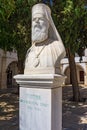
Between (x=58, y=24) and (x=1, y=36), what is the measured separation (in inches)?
97.4

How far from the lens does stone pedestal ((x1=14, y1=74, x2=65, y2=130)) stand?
14.4 ft

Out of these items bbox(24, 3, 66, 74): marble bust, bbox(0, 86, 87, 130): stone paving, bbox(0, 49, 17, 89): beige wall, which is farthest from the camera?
bbox(0, 49, 17, 89): beige wall

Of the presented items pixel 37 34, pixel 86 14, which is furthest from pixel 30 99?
pixel 86 14

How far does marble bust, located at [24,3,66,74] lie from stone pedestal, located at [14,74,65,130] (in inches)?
8.2

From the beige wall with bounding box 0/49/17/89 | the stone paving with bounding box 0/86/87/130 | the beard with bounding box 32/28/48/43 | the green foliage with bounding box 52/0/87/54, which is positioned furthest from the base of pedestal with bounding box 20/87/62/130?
the beige wall with bounding box 0/49/17/89

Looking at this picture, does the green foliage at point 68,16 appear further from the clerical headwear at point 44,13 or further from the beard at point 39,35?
the beard at point 39,35

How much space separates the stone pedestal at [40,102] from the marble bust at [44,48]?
0.69ft

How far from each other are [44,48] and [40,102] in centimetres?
104

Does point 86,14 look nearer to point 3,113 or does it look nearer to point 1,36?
point 1,36

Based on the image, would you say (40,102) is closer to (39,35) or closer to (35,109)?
(35,109)

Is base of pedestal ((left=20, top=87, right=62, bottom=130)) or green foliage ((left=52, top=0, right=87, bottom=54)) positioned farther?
green foliage ((left=52, top=0, right=87, bottom=54))

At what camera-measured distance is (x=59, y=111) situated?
15.8 ft

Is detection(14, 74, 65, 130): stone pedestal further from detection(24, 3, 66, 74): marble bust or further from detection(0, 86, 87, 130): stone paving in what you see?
detection(0, 86, 87, 130): stone paving

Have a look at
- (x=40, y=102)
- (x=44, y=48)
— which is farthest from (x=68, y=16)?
(x=40, y=102)
